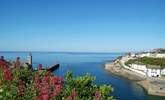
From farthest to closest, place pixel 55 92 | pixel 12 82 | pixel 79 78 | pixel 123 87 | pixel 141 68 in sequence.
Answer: pixel 141 68 → pixel 123 87 → pixel 79 78 → pixel 12 82 → pixel 55 92

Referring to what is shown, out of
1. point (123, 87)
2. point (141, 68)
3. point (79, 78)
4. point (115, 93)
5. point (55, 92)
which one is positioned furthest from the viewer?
point (141, 68)

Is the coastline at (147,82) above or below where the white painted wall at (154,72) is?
below

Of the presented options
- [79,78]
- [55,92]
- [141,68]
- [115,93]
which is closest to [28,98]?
[55,92]

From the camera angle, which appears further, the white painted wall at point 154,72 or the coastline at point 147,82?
the white painted wall at point 154,72

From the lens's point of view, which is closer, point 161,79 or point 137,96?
point 137,96

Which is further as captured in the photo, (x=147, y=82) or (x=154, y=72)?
(x=154, y=72)

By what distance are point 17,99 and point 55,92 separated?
141 cm

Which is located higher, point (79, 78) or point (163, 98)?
point (79, 78)

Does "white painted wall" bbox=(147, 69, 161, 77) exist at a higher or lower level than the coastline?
higher

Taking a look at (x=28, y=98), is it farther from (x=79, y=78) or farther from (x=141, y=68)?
(x=141, y=68)

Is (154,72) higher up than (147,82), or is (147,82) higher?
(154,72)

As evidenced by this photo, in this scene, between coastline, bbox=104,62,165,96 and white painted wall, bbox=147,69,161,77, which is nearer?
coastline, bbox=104,62,165,96

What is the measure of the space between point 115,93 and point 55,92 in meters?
52.7

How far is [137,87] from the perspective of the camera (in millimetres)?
72875
